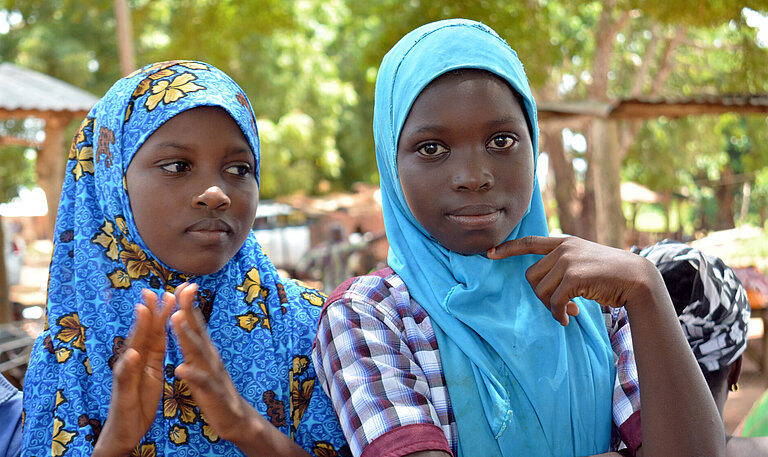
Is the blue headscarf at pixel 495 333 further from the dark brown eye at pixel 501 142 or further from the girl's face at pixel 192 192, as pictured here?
the girl's face at pixel 192 192

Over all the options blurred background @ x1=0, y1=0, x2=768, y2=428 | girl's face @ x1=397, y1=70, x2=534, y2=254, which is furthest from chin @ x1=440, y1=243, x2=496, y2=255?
blurred background @ x1=0, y1=0, x2=768, y2=428

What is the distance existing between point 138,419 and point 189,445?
0.98ft

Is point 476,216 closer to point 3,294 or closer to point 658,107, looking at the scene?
point 658,107

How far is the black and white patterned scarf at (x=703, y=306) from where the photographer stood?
6.13 feet

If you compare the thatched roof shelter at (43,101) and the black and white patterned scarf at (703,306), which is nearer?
the black and white patterned scarf at (703,306)

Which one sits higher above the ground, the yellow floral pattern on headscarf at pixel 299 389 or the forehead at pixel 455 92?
the forehead at pixel 455 92

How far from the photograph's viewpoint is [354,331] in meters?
1.38

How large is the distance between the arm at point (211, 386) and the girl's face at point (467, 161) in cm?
50

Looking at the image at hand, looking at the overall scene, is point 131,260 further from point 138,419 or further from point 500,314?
point 500,314

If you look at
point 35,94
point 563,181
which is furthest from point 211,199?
point 563,181

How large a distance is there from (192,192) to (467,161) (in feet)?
2.15

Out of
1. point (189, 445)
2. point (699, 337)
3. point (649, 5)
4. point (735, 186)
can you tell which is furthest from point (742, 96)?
point (735, 186)

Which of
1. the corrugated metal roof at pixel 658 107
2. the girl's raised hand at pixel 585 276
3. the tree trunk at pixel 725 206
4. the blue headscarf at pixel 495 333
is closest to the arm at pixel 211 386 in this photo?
the blue headscarf at pixel 495 333

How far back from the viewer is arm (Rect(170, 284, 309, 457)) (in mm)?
1279
